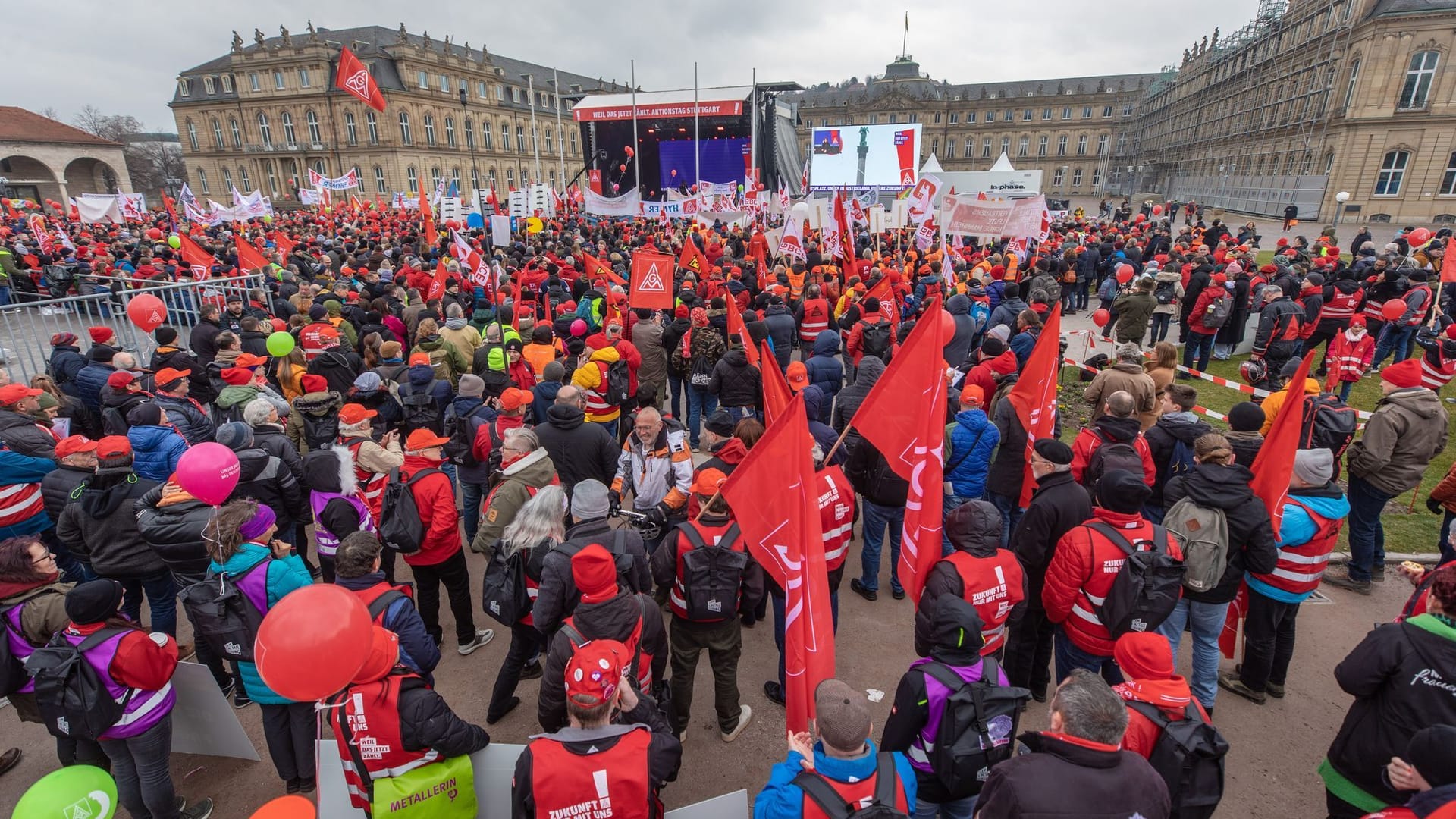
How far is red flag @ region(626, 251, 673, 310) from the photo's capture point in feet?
26.2

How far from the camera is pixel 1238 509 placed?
3754 millimetres

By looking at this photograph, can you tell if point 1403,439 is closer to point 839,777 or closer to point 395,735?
point 839,777

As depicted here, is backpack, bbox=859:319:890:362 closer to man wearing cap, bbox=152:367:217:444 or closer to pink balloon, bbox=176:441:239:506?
pink balloon, bbox=176:441:239:506

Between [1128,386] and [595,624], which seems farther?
[1128,386]

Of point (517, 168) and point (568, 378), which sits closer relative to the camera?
point (568, 378)

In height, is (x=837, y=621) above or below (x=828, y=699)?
below

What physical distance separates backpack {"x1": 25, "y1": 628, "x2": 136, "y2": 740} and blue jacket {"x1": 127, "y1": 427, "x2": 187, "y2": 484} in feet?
7.37

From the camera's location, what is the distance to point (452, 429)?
579 centimetres

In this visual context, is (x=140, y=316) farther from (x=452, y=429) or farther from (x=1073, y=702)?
(x=1073, y=702)

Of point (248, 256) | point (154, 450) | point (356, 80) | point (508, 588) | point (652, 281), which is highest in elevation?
point (356, 80)

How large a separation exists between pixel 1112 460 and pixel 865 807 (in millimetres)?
3121

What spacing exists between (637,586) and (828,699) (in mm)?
1616

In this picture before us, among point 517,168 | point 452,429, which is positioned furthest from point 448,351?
point 517,168

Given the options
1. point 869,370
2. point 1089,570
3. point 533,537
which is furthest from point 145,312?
point 1089,570
